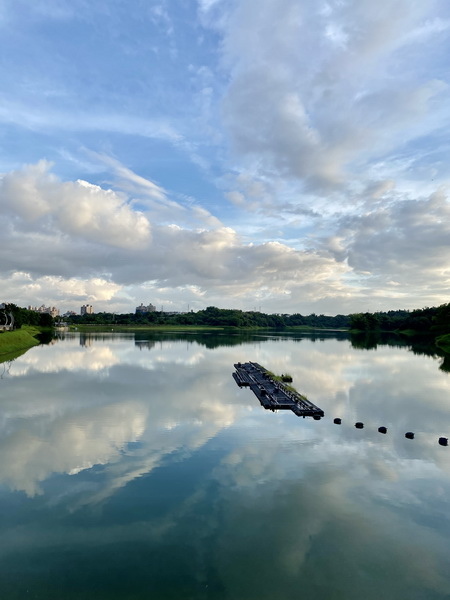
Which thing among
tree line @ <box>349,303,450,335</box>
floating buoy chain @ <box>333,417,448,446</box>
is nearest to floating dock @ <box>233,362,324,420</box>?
floating buoy chain @ <box>333,417,448,446</box>

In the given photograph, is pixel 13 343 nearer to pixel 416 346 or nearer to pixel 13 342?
pixel 13 342

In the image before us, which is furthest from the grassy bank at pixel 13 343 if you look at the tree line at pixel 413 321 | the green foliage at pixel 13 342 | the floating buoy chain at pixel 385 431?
the tree line at pixel 413 321

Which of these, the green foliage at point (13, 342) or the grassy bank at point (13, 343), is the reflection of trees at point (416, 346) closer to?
the grassy bank at point (13, 343)

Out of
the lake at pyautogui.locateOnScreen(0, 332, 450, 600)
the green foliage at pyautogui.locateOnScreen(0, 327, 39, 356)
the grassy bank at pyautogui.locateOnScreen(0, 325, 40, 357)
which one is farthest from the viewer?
the green foliage at pyautogui.locateOnScreen(0, 327, 39, 356)

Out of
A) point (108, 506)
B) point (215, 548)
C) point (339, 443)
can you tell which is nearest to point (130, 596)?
point (215, 548)

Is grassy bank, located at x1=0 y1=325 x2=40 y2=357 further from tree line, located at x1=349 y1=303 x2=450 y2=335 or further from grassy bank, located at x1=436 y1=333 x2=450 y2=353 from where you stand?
tree line, located at x1=349 y1=303 x2=450 y2=335

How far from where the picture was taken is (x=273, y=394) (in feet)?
108

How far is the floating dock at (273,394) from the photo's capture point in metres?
27.0

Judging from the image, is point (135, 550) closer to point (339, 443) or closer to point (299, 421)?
point (339, 443)

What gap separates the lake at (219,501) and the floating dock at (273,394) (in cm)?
126

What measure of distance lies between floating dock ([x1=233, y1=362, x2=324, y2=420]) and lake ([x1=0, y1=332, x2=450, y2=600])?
1.26 metres

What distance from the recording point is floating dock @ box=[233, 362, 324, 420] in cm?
2702

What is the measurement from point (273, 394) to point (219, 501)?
19640 millimetres

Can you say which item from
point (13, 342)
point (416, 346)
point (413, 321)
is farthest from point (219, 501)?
point (413, 321)
